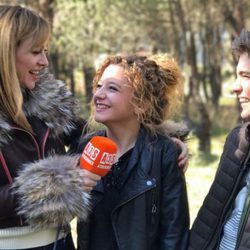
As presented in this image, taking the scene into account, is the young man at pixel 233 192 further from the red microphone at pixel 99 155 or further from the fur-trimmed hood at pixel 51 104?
the fur-trimmed hood at pixel 51 104

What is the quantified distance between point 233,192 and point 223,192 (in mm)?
57

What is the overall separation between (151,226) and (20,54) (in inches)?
43.6

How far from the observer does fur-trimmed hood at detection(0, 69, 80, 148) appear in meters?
2.61

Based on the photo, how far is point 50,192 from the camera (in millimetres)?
2375

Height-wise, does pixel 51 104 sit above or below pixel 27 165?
above

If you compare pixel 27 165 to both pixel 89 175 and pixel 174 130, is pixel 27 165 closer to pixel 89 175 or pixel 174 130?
pixel 89 175

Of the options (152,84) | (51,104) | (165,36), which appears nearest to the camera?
(51,104)

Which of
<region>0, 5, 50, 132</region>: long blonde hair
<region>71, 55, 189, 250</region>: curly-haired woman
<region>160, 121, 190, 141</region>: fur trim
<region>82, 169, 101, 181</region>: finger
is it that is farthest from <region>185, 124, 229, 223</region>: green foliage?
<region>0, 5, 50, 132</region>: long blonde hair

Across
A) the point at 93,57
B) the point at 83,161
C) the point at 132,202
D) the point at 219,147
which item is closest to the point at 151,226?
the point at 132,202

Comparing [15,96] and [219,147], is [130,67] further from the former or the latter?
[219,147]

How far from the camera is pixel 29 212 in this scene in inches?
92.0

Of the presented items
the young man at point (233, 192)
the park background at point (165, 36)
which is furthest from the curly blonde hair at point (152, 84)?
the park background at point (165, 36)

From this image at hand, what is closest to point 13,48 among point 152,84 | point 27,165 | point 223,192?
point 27,165

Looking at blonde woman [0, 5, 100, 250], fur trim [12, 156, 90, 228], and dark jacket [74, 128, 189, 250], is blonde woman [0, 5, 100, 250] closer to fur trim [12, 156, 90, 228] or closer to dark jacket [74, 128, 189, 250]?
fur trim [12, 156, 90, 228]
